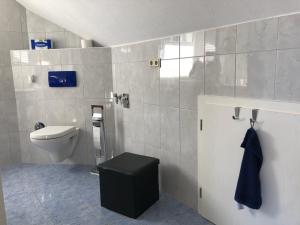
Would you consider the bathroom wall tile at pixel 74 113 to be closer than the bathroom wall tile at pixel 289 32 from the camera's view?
No

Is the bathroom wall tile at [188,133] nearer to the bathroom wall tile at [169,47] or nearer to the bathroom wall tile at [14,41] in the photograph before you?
the bathroom wall tile at [169,47]

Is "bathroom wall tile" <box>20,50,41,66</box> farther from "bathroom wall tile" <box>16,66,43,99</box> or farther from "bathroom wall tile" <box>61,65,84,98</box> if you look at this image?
"bathroom wall tile" <box>61,65,84,98</box>

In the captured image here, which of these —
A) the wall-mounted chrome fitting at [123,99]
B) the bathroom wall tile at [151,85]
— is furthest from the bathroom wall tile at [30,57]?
the bathroom wall tile at [151,85]

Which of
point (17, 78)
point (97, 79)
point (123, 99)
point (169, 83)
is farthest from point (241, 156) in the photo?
point (17, 78)

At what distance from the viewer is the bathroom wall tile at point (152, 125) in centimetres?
239

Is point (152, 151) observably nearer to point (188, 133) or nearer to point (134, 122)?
point (134, 122)

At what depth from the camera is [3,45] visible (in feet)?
10.2

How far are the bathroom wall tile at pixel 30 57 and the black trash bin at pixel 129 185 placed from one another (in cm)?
170

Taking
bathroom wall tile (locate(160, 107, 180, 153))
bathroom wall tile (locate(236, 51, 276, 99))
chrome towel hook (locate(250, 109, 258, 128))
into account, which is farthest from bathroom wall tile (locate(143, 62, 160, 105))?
chrome towel hook (locate(250, 109, 258, 128))

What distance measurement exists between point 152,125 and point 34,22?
212 cm

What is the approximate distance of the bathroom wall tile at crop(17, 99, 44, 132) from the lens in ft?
10.4

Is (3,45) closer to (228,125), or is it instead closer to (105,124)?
(105,124)

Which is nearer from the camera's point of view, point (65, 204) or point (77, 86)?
point (65, 204)

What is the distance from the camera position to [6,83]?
10.3 feet
